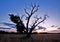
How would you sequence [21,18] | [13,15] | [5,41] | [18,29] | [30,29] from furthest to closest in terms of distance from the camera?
[18,29] → [13,15] → [21,18] → [30,29] → [5,41]

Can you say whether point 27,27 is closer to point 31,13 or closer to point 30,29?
point 30,29

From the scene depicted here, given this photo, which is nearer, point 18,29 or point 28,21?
point 28,21

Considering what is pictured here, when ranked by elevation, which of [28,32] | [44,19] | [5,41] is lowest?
[5,41]

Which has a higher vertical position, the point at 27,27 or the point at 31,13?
the point at 31,13

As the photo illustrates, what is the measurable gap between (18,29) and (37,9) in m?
9.53

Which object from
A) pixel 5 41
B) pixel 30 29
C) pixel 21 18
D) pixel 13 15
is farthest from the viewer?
pixel 13 15

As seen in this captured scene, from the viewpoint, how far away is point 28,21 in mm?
28812

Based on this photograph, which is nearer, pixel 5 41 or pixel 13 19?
pixel 5 41

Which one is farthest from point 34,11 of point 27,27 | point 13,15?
point 13,15

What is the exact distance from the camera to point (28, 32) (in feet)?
95.6

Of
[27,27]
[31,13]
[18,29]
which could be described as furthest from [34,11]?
[18,29]

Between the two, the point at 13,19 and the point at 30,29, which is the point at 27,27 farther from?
the point at 13,19

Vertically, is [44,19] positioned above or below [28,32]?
above

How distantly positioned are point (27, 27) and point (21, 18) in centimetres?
288
